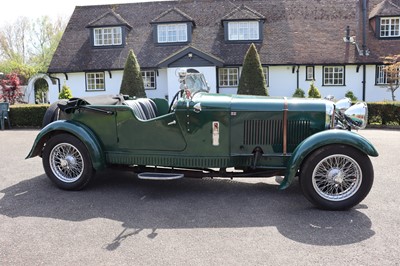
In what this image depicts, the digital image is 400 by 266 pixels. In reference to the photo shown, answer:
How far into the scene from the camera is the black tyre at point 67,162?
18.4 feet

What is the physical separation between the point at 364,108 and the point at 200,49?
17488 millimetres

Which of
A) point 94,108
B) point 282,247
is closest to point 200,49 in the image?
point 94,108

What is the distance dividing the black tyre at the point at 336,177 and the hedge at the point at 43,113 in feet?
38.9

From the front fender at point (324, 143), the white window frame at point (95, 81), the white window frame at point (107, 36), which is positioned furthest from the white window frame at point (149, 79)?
the front fender at point (324, 143)

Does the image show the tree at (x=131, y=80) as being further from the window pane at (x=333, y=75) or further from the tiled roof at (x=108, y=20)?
the window pane at (x=333, y=75)

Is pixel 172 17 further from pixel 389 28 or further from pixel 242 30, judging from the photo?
pixel 389 28

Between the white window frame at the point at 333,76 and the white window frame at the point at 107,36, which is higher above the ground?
the white window frame at the point at 107,36

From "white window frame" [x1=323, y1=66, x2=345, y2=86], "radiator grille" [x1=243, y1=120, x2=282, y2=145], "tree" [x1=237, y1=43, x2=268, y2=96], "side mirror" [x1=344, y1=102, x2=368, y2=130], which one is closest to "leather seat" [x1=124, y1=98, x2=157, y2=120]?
"radiator grille" [x1=243, y1=120, x2=282, y2=145]

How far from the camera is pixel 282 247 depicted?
148 inches

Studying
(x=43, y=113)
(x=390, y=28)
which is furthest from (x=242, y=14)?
(x=43, y=113)

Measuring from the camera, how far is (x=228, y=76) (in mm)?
22172

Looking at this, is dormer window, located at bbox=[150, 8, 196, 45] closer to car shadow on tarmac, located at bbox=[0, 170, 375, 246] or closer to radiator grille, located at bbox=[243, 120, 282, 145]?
car shadow on tarmac, located at bbox=[0, 170, 375, 246]

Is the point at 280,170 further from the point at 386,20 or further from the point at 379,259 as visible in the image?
the point at 386,20

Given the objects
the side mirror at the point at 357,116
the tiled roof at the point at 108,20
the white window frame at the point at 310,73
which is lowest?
the side mirror at the point at 357,116
